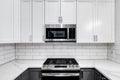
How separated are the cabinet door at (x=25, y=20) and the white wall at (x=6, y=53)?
1.10 feet

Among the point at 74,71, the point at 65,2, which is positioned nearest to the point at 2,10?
the point at 65,2

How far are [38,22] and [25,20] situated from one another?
0.26m

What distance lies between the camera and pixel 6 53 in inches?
99.1

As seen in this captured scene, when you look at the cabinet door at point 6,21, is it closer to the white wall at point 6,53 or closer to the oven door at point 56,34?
the white wall at point 6,53

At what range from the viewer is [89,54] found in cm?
295

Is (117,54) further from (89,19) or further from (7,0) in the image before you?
(7,0)

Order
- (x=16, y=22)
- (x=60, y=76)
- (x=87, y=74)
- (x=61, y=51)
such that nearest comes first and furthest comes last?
(x=60, y=76), (x=87, y=74), (x=16, y=22), (x=61, y=51)

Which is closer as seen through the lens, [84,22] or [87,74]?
[87,74]

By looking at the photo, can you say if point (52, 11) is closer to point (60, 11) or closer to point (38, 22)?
point (60, 11)

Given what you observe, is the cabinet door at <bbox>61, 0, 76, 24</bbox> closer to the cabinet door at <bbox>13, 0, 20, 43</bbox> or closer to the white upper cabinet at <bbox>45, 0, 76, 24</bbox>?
the white upper cabinet at <bbox>45, 0, 76, 24</bbox>

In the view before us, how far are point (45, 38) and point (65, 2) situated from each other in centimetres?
83

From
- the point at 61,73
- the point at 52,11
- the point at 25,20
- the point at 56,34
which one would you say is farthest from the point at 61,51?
the point at 25,20

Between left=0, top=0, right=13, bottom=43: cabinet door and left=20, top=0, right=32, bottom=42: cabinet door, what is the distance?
15.5 inches

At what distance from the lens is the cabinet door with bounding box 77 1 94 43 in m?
2.62
